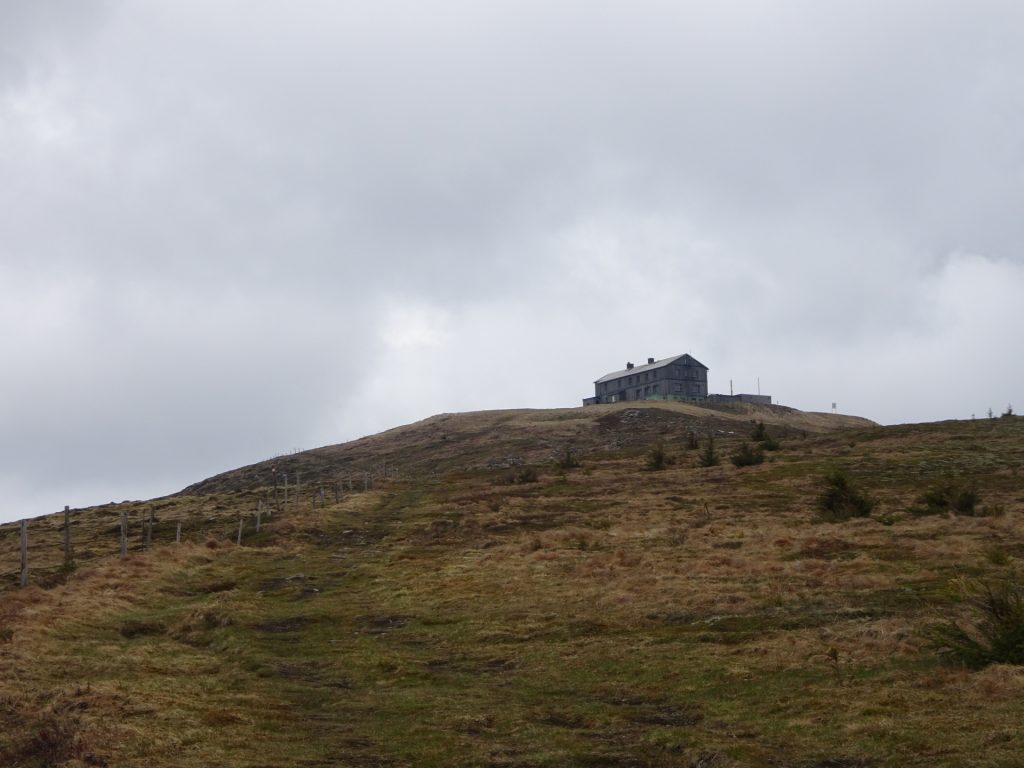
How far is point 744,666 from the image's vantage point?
16234 mm

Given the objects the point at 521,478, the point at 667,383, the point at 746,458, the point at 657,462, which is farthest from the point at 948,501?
the point at 667,383

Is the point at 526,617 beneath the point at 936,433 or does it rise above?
beneath

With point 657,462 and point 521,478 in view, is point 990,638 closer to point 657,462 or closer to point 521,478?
point 657,462

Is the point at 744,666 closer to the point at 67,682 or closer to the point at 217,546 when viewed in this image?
the point at 67,682

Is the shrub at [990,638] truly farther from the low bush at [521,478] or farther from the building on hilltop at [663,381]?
the building on hilltop at [663,381]

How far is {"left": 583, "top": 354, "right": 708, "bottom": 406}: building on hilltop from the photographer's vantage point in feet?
439

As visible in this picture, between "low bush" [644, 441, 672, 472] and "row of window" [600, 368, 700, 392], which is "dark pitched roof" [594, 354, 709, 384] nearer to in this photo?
"row of window" [600, 368, 700, 392]

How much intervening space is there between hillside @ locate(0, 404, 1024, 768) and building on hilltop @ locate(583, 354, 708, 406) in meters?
85.2

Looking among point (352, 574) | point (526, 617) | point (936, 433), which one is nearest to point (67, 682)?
point (526, 617)

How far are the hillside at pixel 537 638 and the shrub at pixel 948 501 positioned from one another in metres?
0.67

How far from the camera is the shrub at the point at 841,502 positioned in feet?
117

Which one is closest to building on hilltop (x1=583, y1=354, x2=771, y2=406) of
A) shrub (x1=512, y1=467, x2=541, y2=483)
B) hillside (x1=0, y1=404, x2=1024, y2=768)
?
shrub (x1=512, y1=467, x2=541, y2=483)

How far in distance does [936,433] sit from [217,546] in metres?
47.3

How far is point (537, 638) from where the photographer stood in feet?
67.2
